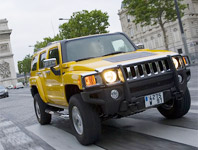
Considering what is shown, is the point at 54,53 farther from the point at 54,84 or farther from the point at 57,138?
the point at 57,138

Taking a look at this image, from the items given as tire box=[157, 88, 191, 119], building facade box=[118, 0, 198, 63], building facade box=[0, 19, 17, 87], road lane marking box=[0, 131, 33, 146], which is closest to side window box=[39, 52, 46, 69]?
road lane marking box=[0, 131, 33, 146]

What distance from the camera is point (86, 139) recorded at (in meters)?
4.57

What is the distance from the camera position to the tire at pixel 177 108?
5.23 m

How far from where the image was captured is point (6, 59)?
3046 inches

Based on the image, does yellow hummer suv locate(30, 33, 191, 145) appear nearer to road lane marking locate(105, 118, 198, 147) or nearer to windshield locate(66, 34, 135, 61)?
windshield locate(66, 34, 135, 61)

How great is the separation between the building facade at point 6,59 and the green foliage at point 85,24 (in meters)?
31.5

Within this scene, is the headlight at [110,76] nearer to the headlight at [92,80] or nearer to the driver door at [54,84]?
the headlight at [92,80]

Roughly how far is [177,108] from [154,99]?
0.97 metres

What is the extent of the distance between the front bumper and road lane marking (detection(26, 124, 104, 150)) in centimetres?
71

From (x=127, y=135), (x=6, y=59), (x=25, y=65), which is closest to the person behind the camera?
(x=127, y=135)

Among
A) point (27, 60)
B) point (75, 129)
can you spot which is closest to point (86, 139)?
point (75, 129)

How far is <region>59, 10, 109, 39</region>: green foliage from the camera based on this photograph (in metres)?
48.5

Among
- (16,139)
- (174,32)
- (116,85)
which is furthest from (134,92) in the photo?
(174,32)

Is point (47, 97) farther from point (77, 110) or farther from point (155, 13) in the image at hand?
point (155, 13)
